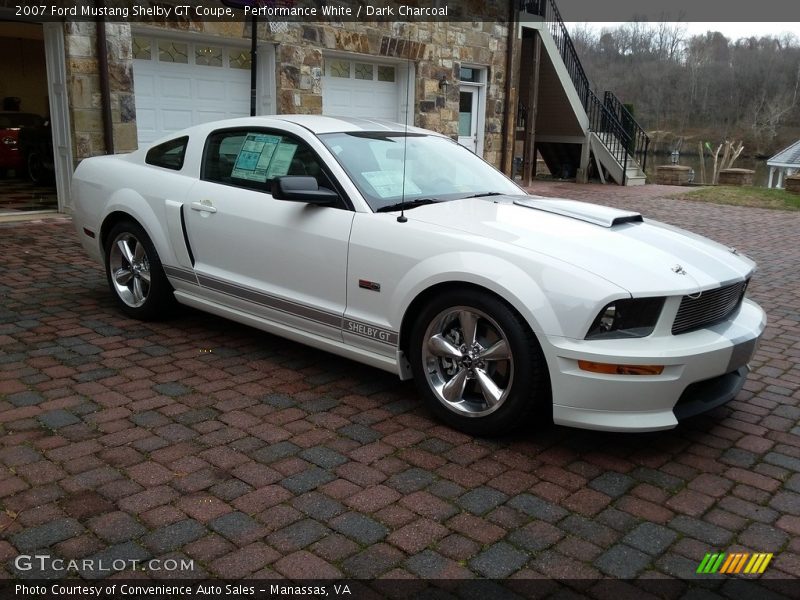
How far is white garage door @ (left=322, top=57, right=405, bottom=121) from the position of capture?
508 inches

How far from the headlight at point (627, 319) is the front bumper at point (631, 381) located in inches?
1.7

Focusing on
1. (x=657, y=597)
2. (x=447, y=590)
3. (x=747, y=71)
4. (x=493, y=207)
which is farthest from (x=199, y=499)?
(x=747, y=71)

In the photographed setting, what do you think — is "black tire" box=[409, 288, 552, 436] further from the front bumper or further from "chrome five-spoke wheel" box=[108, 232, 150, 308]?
"chrome five-spoke wheel" box=[108, 232, 150, 308]

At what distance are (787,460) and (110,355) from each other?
3.97 metres

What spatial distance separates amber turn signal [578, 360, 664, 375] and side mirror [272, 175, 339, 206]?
1.73 meters

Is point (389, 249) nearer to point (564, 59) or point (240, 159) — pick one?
point (240, 159)

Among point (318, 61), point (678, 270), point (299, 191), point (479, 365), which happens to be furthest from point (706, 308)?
point (318, 61)

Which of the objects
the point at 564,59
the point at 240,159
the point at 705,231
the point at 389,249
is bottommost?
the point at 705,231

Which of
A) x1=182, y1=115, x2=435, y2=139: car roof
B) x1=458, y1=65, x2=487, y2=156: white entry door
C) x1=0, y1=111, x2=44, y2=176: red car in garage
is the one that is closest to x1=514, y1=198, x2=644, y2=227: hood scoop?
x1=182, y1=115, x2=435, y2=139: car roof

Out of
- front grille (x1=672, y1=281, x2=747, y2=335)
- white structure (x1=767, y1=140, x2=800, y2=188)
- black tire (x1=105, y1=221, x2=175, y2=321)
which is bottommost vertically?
white structure (x1=767, y1=140, x2=800, y2=188)

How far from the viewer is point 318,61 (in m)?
12.2

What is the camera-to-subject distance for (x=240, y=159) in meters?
4.90

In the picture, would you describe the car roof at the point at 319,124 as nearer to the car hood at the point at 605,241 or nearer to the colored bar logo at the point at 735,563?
the car hood at the point at 605,241

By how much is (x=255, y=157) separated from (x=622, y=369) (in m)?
2.74
